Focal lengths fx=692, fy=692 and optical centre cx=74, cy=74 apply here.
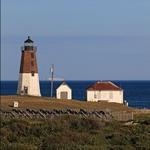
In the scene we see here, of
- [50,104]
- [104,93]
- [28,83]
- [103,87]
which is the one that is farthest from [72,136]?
[103,87]

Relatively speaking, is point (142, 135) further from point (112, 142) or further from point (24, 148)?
point (24, 148)

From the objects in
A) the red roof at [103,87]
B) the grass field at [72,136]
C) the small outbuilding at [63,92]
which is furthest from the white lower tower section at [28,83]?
the grass field at [72,136]

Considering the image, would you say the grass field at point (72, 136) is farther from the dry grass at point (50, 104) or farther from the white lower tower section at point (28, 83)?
the white lower tower section at point (28, 83)

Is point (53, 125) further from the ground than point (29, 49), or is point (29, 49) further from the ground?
point (29, 49)

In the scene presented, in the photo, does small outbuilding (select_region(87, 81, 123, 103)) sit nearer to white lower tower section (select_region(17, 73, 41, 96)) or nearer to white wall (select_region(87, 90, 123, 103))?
white wall (select_region(87, 90, 123, 103))

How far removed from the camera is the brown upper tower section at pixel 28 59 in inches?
2616

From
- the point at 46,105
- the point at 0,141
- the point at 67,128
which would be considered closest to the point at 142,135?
the point at 67,128

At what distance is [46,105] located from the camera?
Answer: 179ft

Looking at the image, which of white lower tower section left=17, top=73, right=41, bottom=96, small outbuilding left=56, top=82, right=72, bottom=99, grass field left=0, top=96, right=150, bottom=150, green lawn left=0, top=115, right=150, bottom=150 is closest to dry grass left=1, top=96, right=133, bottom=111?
white lower tower section left=17, top=73, right=41, bottom=96

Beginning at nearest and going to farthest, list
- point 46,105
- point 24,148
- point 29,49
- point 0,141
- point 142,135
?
point 24,148
point 0,141
point 142,135
point 46,105
point 29,49

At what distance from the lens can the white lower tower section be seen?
66.0 meters

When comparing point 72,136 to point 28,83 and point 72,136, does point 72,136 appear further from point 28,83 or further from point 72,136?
point 28,83

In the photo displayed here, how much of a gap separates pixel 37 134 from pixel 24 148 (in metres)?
5.38

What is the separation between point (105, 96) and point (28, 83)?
341 inches
